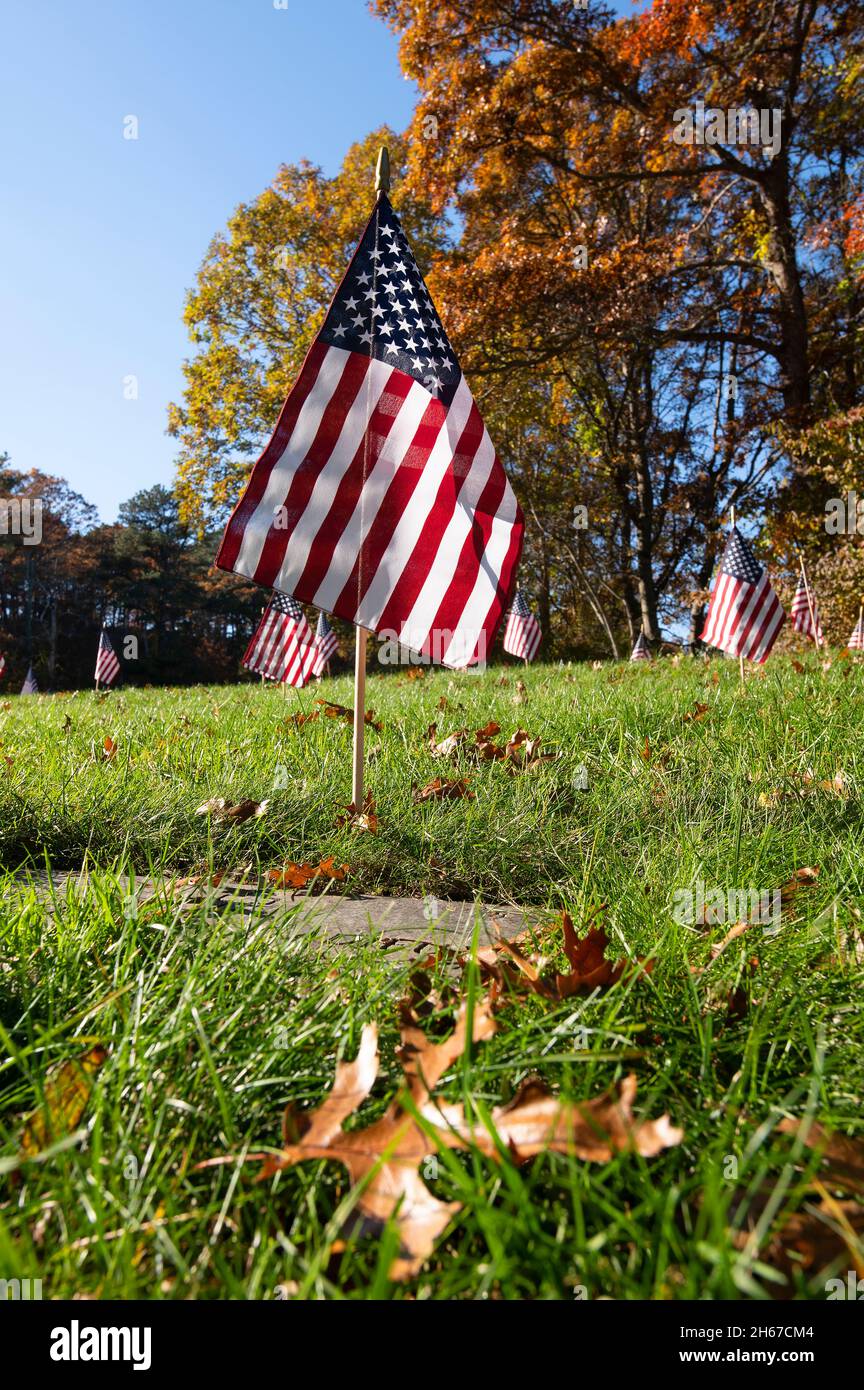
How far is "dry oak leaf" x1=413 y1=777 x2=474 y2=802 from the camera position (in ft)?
10.5

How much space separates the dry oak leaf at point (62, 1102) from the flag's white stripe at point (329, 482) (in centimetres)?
204

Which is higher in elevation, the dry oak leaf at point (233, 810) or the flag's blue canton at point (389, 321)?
the flag's blue canton at point (389, 321)

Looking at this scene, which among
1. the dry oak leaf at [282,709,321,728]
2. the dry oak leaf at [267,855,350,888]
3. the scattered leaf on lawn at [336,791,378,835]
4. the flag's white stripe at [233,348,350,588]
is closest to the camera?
the dry oak leaf at [267,855,350,888]

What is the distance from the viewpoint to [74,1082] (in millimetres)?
1229

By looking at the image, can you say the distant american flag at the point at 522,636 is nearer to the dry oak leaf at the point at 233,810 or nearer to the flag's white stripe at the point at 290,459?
the flag's white stripe at the point at 290,459

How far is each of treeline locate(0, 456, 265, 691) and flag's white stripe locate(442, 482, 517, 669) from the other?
4437 cm

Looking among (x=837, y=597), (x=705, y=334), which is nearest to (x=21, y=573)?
(x=705, y=334)

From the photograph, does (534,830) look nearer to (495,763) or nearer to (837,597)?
(495,763)

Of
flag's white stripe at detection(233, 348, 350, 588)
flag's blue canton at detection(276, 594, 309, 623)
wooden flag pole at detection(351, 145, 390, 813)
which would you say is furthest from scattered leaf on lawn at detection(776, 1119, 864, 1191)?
flag's blue canton at detection(276, 594, 309, 623)

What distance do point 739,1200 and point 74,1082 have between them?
A: 95cm

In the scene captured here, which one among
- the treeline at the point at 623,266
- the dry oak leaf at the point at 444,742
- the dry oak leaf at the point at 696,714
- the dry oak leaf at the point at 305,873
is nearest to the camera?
the dry oak leaf at the point at 305,873

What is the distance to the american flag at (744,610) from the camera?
7512 mm

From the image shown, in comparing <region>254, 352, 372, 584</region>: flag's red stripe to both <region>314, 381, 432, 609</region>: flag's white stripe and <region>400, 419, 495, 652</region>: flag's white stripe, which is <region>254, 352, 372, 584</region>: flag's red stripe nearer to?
<region>314, 381, 432, 609</region>: flag's white stripe

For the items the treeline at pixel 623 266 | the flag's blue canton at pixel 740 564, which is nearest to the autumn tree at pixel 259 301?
the treeline at pixel 623 266
